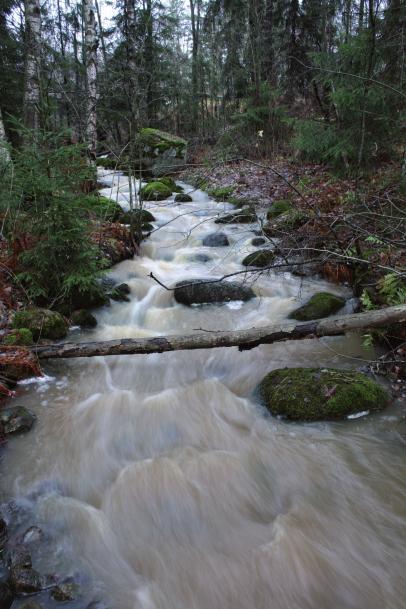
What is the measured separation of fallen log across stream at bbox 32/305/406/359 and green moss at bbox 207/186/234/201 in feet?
29.5

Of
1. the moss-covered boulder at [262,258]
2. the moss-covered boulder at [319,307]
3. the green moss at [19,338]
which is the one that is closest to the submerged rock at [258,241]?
the moss-covered boulder at [262,258]

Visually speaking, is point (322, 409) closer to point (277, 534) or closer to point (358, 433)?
point (358, 433)

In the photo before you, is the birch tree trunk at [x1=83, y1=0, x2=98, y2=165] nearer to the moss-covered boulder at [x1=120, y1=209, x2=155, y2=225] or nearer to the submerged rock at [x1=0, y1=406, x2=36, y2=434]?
the moss-covered boulder at [x1=120, y1=209, x2=155, y2=225]

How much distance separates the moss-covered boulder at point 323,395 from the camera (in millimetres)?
4066

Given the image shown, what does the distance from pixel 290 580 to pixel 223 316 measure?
425cm

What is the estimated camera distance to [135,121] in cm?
769

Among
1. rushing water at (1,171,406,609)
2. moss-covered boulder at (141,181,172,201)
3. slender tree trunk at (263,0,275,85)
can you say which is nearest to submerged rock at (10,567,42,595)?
rushing water at (1,171,406,609)

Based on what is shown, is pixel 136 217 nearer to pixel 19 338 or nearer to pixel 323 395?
pixel 19 338

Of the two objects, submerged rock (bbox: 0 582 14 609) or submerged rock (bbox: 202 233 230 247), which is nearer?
submerged rock (bbox: 0 582 14 609)

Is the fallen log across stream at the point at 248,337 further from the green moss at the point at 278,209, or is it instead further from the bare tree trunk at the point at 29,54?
the bare tree trunk at the point at 29,54

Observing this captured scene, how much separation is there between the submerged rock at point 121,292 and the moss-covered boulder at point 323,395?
355cm

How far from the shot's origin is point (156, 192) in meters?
13.1

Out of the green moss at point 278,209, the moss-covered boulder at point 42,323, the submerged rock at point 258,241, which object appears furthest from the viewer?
the green moss at point 278,209

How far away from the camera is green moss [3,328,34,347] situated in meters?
4.74
